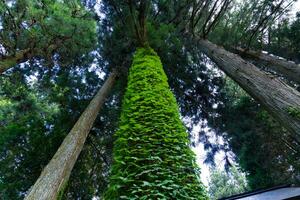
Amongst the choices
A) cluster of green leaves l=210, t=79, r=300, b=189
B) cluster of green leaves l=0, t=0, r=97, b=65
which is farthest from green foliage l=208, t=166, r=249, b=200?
cluster of green leaves l=0, t=0, r=97, b=65

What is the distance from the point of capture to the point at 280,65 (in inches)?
412

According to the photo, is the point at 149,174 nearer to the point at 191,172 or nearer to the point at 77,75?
the point at 191,172

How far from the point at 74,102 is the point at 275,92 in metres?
7.26

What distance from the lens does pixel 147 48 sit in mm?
7844

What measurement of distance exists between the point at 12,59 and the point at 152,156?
671 centimetres

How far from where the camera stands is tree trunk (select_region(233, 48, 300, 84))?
9.99 metres

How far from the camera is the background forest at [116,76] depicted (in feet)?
26.6

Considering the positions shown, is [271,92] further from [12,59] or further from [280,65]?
[12,59]

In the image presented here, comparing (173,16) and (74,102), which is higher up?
(173,16)

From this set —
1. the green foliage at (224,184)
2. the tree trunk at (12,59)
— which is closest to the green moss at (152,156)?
the tree trunk at (12,59)

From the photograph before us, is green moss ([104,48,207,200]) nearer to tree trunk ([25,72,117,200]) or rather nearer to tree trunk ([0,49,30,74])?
tree trunk ([25,72,117,200])

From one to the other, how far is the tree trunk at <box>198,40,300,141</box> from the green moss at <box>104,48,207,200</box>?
1872 mm

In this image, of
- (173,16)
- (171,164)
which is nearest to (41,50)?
(173,16)

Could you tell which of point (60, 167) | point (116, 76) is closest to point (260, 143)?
point (116, 76)
